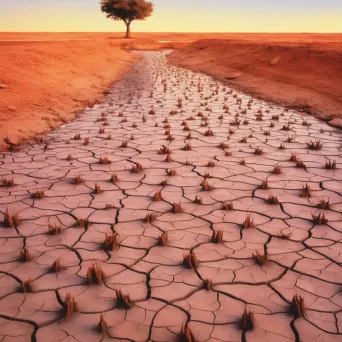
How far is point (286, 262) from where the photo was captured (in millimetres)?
2531

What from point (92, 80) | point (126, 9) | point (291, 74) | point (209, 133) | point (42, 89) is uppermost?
point (126, 9)

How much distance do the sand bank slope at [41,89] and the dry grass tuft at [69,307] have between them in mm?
4016

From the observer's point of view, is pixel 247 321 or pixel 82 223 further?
pixel 82 223

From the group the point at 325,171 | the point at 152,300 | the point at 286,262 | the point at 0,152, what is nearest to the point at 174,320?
the point at 152,300

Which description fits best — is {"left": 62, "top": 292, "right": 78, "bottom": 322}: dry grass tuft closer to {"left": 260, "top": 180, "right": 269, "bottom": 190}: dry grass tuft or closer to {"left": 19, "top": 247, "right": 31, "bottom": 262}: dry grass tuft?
{"left": 19, "top": 247, "right": 31, "bottom": 262}: dry grass tuft

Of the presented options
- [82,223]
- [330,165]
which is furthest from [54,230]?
[330,165]

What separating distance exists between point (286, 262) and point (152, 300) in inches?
40.2

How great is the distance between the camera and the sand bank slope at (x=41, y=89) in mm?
6586

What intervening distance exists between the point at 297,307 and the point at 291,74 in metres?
12.3

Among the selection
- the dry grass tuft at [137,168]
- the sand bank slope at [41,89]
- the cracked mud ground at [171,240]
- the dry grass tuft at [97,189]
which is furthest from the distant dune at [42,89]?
the dry grass tuft at [97,189]

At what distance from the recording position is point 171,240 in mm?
2820

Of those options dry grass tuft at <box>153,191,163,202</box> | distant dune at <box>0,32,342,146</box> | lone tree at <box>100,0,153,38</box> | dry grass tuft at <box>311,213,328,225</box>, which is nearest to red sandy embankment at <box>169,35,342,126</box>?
distant dune at <box>0,32,342,146</box>

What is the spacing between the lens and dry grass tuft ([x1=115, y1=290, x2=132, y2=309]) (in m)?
2.10

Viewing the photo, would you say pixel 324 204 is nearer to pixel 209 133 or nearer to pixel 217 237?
pixel 217 237
